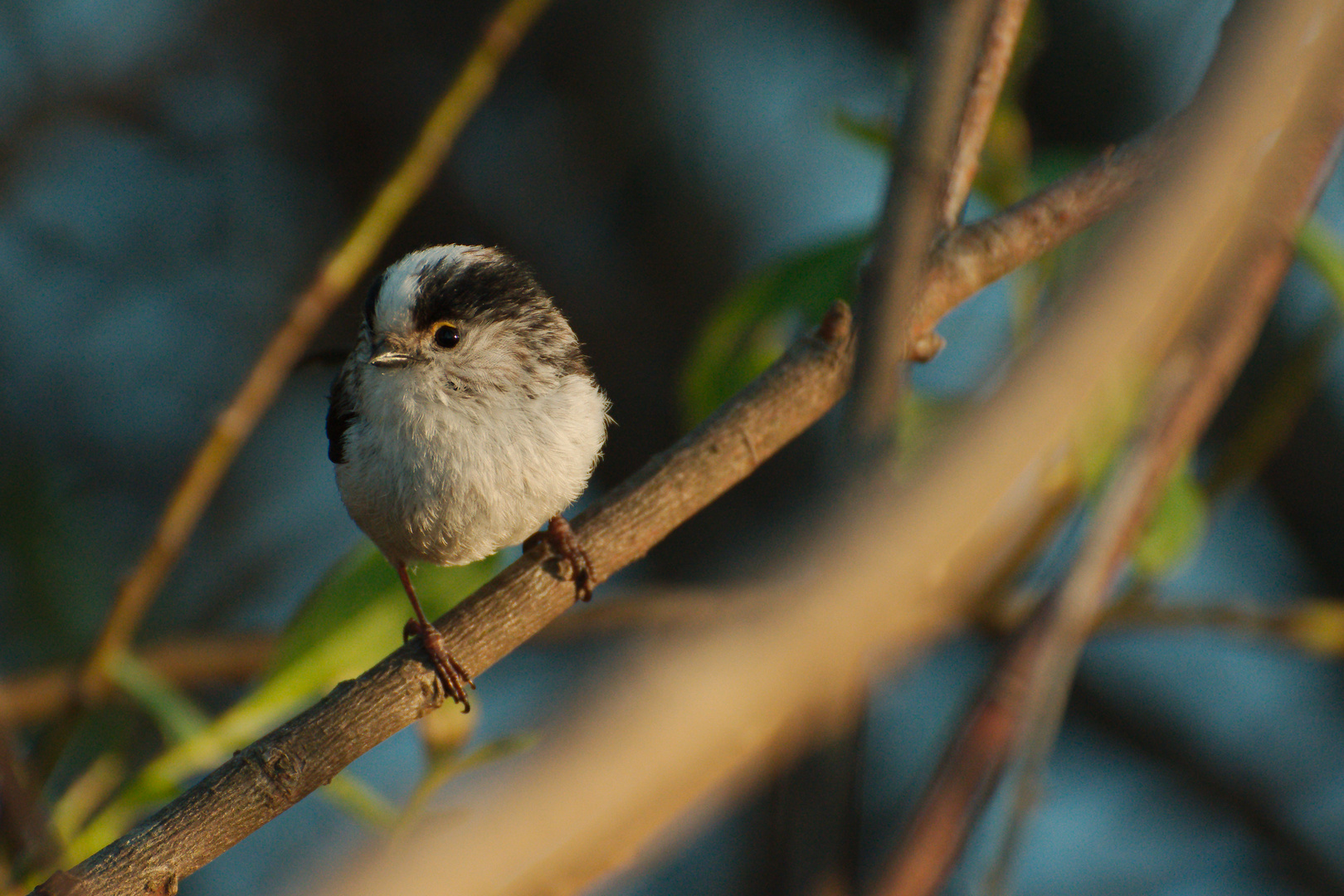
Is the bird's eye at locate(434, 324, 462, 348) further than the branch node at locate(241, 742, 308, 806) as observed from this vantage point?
Yes

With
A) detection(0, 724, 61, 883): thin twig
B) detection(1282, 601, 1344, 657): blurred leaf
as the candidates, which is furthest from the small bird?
detection(1282, 601, 1344, 657): blurred leaf

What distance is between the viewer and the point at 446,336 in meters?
2.41

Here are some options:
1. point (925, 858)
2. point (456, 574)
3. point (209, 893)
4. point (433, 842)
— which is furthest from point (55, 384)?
point (433, 842)

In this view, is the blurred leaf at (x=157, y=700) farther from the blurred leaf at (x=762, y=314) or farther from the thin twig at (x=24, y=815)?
the blurred leaf at (x=762, y=314)

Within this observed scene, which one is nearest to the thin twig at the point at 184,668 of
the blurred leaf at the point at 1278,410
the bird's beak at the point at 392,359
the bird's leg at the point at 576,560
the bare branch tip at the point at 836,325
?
the bird's beak at the point at 392,359

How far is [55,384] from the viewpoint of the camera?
16.3 ft

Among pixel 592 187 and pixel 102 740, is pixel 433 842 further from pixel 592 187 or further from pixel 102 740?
pixel 592 187

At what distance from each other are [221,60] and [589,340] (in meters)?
1.94

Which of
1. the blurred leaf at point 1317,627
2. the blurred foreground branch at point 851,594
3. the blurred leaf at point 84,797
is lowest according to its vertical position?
the blurred leaf at point 1317,627

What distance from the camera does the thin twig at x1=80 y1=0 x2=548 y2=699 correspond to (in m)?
2.02

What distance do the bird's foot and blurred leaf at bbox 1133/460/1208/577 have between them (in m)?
1.14

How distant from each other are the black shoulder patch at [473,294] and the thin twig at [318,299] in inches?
11.3

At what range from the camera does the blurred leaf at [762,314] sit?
2.10 meters

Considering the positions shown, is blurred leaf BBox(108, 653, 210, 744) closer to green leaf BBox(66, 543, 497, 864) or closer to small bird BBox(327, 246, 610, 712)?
green leaf BBox(66, 543, 497, 864)
